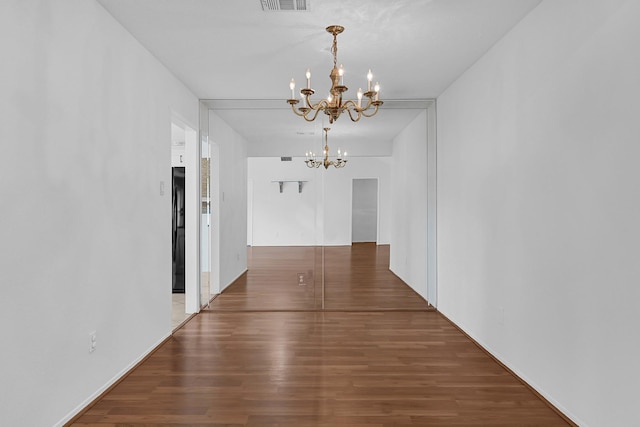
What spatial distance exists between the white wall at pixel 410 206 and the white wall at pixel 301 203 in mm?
545

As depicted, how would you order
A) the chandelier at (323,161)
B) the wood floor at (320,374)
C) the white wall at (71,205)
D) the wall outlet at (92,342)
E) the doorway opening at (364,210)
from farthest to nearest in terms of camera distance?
the doorway opening at (364,210) → the chandelier at (323,161) → the wall outlet at (92,342) → the wood floor at (320,374) → the white wall at (71,205)

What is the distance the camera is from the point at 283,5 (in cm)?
277

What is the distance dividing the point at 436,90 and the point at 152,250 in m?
3.47

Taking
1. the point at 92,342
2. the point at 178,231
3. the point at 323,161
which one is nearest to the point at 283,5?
the point at 92,342

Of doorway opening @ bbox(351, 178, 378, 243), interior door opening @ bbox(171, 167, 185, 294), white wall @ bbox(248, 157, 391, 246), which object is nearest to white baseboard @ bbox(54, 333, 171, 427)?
white wall @ bbox(248, 157, 391, 246)

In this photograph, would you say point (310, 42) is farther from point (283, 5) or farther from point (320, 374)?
point (320, 374)

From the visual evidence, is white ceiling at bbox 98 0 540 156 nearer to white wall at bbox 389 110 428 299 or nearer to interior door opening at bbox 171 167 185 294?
white wall at bbox 389 110 428 299

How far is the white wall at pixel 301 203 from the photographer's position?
→ 5.33 meters

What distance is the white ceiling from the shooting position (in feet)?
9.38

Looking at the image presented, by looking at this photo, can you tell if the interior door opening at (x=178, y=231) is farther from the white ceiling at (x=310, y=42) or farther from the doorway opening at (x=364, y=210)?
the doorway opening at (x=364, y=210)

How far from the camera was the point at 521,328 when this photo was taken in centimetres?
304

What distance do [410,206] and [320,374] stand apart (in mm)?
3367

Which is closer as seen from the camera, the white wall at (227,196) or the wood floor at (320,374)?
the wood floor at (320,374)

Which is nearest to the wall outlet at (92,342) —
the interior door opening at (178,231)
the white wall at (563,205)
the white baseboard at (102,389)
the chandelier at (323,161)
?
the white baseboard at (102,389)
